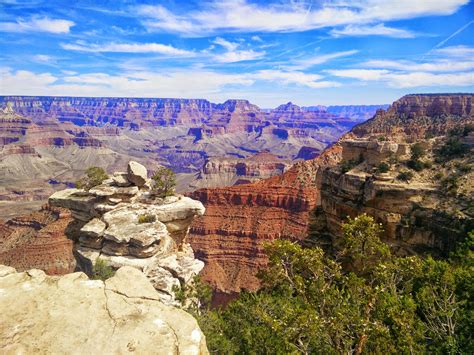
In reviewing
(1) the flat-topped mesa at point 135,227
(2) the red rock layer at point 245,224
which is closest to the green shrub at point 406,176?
(1) the flat-topped mesa at point 135,227

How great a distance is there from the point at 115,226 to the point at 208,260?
47.0m

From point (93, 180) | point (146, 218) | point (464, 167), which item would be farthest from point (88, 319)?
point (464, 167)

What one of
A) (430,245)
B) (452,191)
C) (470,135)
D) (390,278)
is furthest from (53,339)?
(470,135)

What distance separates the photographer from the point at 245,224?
75.1 m

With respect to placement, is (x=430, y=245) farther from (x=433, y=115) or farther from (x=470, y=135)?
(x=433, y=115)

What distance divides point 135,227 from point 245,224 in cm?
5159

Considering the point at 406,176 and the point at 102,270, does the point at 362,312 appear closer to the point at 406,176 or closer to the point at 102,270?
the point at 102,270

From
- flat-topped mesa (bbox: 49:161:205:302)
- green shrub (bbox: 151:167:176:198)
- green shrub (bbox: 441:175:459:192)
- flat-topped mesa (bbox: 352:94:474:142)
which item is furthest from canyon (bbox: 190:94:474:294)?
flat-topped mesa (bbox: 352:94:474:142)

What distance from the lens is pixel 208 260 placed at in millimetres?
69938

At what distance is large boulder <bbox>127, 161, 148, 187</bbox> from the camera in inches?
1160

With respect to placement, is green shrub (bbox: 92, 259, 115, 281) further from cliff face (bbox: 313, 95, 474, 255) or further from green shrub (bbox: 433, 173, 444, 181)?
green shrub (bbox: 433, 173, 444, 181)

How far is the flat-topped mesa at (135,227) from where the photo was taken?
2378 centimetres

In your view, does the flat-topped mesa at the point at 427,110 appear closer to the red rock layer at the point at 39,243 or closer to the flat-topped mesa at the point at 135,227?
the red rock layer at the point at 39,243

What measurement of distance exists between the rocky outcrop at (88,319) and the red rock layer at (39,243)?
58.1m
